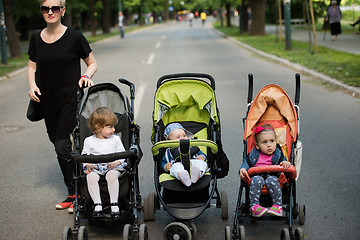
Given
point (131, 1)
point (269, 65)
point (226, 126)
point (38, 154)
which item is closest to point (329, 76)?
point (269, 65)

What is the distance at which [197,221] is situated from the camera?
5.13m

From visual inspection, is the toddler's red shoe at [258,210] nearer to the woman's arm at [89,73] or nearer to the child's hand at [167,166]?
the child's hand at [167,166]

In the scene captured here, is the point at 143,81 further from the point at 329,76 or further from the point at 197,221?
the point at 197,221

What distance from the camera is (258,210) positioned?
4504 mm

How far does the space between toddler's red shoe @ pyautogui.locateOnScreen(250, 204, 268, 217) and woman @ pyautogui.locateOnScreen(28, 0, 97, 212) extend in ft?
5.87

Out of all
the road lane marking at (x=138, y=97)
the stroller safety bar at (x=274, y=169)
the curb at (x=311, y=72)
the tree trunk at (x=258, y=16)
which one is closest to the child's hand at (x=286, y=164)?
the stroller safety bar at (x=274, y=169)

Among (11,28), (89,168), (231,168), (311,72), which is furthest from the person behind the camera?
(11,28)

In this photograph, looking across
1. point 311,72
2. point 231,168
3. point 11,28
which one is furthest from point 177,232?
point 11,28

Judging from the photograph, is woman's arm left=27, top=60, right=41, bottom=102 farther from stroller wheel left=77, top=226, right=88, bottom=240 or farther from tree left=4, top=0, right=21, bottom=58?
tree left=4, top=0, right=21, bottom=58

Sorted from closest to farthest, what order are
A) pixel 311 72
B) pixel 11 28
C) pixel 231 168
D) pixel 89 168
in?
pixel 89 168 < pixel 231 168 < pixel 311 72 < pixel 11 28

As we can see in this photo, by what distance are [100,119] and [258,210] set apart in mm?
1549

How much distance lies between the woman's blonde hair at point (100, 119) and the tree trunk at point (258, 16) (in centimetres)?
2944

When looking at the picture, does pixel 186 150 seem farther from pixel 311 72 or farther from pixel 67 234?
pixel 311 72

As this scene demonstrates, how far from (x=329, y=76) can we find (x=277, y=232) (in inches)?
413
